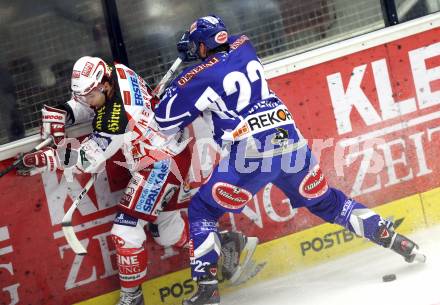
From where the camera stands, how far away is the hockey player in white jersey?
14.1ft

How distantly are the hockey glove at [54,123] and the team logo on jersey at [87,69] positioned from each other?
270mm

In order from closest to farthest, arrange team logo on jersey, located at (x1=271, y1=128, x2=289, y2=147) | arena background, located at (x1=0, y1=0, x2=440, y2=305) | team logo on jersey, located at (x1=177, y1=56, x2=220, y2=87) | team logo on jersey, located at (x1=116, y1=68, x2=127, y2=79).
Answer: team logo on jersey, located at (x1=177, y1=56, x2=220, y2=87) < team logo on jersey, located at (x1=271, y1=128, x2=289, y2=147) < team logo on jersey, located at (x1=116, y1=68, x2=127, y2=79) < arena background, located at (x1=0, y1=0, x2=440, y2=305)

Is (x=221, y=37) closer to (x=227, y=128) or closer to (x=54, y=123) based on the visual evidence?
(x=227, y=128)

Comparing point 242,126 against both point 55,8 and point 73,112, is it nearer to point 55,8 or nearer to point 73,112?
point 73,112

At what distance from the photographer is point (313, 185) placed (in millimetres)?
4340

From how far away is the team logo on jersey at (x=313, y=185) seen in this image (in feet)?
14.2

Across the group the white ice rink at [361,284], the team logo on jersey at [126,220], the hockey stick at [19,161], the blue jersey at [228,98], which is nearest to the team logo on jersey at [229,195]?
the blue jersey at [228,98]

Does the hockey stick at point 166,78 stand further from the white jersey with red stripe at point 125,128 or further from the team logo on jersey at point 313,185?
the team logo on jersey at point 313,185

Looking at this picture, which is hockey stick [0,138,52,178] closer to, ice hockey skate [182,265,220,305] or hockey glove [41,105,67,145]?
hockey glove [41,105,67,145]

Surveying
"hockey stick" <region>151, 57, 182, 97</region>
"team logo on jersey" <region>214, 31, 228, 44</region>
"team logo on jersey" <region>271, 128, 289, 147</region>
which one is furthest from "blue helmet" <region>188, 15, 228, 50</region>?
"team logo on jersey" <region>271, 128, 289, 147</region>

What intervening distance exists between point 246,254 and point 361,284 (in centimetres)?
63

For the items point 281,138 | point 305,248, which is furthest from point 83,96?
point 305,248

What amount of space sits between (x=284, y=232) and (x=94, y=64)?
4.72ft

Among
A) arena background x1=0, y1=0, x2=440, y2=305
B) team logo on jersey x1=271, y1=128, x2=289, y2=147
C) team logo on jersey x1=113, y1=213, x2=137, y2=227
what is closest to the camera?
team logo on jersey x1=271, y1=128, x2=289, y2=147
